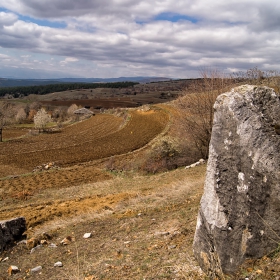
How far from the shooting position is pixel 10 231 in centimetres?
989

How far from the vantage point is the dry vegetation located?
20.2 feet

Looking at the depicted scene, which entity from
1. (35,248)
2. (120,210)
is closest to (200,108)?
(120,210)

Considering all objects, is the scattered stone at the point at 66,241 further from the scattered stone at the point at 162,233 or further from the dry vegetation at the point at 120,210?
the scattered stone at the point at 162,233

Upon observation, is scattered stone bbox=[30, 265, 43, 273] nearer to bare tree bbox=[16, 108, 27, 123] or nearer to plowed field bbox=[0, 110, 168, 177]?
plowed field bbox=[0, 110, 168, 177]

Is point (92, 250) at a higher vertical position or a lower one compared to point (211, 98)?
lower

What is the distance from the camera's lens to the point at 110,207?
12898 mm

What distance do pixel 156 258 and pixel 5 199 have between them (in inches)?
596

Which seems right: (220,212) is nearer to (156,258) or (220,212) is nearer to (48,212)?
(156,258)

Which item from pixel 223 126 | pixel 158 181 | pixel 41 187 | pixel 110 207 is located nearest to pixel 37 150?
pixel 41 187

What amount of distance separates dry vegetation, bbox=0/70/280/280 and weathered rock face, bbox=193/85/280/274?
33cm

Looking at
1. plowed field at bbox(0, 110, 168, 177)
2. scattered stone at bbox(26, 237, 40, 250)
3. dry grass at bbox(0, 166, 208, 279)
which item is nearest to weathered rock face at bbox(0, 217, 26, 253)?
dry grass at bbox(0, 166, 208, 279)

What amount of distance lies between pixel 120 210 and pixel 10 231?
4.51 metres

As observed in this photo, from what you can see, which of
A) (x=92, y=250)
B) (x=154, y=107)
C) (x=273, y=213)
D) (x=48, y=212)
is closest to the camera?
(x=273, y=213)

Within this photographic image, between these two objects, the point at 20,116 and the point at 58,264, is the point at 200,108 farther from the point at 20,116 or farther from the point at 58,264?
the point at 20,116
